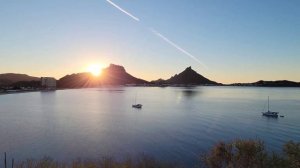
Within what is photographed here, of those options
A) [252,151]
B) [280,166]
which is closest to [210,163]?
[252,151]

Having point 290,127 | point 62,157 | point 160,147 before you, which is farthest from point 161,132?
point 290,127

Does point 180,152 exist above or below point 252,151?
below

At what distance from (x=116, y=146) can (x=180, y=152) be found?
13.4m

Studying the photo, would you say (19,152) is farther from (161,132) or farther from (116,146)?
(161,132)

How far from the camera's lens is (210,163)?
34969mm

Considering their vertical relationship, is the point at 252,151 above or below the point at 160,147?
above

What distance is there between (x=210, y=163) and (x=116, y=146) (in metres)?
30.7

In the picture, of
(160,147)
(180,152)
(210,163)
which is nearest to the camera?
(210,163)

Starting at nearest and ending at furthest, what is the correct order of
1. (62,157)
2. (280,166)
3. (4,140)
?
(280,166) < (62,157) < (4,140)

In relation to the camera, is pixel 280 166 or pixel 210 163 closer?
pixel 280 166

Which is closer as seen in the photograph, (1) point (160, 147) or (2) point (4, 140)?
(1) point (160, 147)

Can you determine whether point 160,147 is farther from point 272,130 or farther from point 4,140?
point 272,130

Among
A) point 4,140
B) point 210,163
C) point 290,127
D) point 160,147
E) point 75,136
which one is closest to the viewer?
point 210,163

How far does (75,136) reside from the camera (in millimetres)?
74188
